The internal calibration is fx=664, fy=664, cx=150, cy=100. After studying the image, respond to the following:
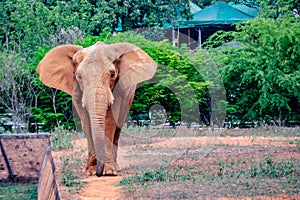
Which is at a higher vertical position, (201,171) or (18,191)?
(201,171)

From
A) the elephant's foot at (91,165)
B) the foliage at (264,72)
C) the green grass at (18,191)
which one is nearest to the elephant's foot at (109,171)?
the elephant's foot at (91,165)

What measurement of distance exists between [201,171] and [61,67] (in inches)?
132

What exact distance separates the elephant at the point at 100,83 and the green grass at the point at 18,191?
3262 mm

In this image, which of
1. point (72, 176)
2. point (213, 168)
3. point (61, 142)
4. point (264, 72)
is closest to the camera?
point (72, 176)

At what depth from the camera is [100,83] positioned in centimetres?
1008

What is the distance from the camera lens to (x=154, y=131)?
18.7 metres

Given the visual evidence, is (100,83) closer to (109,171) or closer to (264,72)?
(109,171)

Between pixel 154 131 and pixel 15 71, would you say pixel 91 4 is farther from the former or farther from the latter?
pixel 154 131

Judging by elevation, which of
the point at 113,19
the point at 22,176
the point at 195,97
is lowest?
the point at 22,176

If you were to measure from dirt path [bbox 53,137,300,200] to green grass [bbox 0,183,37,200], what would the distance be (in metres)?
1.24

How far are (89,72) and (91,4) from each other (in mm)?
21917

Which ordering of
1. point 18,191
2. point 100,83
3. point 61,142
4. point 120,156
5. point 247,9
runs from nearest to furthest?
point 100,83 → point 120,156 → point 18,191 → point 61,142 → point 247,9

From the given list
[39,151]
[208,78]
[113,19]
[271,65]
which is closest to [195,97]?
[208,78]

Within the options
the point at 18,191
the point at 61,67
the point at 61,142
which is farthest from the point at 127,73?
the point at 18,191
